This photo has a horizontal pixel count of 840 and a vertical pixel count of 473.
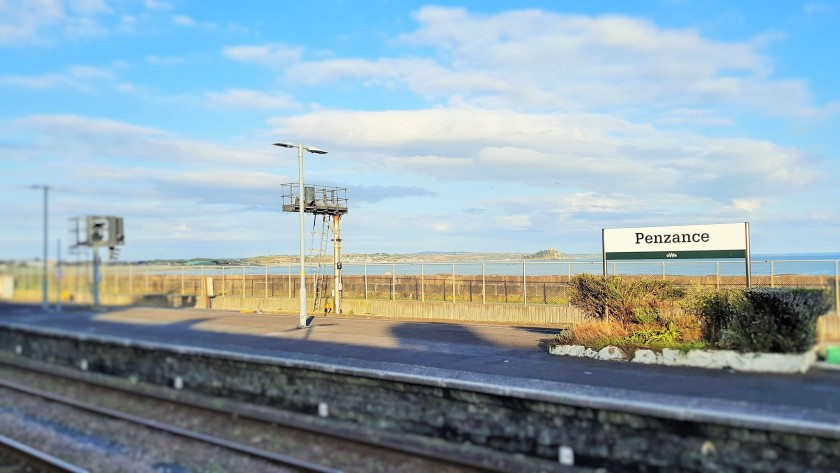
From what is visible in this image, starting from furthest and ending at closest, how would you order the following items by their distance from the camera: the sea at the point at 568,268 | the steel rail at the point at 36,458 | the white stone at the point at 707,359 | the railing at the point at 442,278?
1. the sea at the point at 568,268
2. the white stone at the point at 707,359
3. the railing at the point at 442,278
4. the steel rail at the point at 36,458

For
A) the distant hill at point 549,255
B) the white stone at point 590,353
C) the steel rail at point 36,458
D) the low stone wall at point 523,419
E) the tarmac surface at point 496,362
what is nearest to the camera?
the low stone wall at point 523,419

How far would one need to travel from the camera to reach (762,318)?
11.0 m

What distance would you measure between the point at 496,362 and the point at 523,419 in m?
4.76

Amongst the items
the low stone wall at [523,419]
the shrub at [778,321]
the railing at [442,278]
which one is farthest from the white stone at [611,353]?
the low stone wall at [523,419]

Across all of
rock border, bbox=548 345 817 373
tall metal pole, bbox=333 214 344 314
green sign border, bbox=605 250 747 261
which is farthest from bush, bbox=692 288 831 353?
tall metal pole, bbox=333 214 344 314

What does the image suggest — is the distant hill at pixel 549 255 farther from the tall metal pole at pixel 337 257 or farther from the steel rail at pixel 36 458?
the steel rail at pixel 36 458

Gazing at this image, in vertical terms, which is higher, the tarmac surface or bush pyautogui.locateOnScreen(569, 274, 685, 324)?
bush pyautogui.locateOnScreen(569, 274, 685, 324)

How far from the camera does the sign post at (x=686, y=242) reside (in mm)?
14430

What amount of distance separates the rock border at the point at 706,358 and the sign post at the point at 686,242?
8.03 ft

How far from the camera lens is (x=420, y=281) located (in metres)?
33.3

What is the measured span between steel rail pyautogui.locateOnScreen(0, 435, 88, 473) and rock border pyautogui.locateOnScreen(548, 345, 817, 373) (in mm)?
9940

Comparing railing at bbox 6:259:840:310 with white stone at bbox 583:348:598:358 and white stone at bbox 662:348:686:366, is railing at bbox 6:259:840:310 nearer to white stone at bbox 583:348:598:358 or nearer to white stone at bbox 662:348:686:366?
white stone at bbox 662:348:686:366

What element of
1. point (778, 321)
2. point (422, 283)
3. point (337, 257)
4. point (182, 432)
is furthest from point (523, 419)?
point (337, 257)

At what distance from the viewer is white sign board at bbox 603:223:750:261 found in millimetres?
14461
